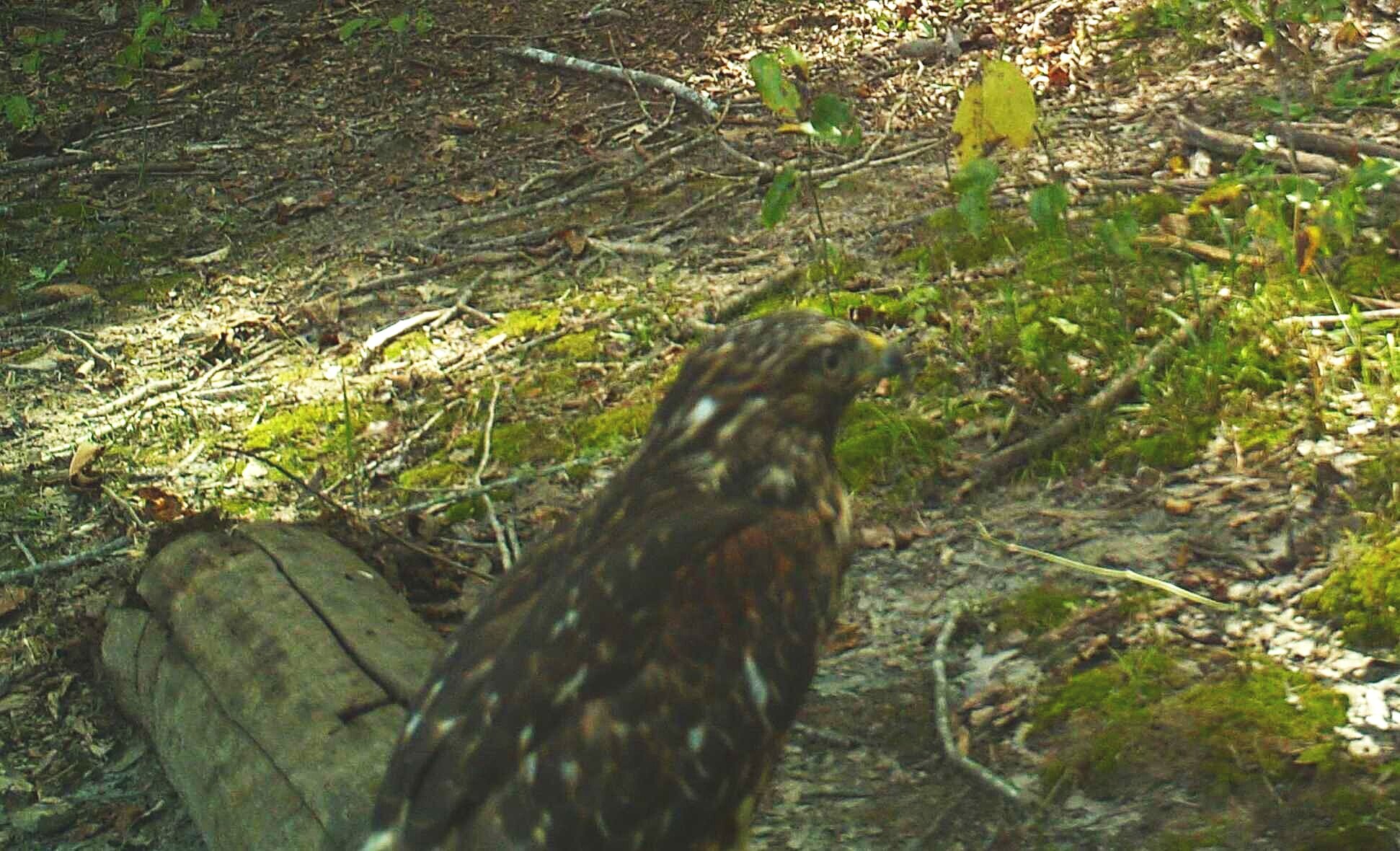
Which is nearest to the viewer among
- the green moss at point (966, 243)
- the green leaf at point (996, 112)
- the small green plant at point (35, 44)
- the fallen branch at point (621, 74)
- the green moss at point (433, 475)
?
the green leaf at point (996, 112)

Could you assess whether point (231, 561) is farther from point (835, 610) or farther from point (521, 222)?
point (521, 222)

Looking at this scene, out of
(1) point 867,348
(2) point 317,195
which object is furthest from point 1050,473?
(2) point 317,195

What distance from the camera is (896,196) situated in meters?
7.61

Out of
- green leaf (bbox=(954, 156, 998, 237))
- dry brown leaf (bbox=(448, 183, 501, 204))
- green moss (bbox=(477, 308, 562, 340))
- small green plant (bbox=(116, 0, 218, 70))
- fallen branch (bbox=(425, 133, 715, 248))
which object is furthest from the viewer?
small green plant (bbox=(116, 0, 218, 70))

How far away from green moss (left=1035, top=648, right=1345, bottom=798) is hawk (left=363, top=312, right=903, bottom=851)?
915 millimetres

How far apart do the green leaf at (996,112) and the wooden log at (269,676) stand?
2691mm

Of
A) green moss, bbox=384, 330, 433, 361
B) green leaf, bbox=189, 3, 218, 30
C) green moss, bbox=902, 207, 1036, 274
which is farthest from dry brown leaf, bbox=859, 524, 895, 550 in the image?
green leaf, bbox=189, 3, 218, 30

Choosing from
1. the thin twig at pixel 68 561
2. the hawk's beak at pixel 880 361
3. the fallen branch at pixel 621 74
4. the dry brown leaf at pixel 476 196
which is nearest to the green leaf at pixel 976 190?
the hawk's beak at pixel 880 361

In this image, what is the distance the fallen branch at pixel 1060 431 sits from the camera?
5.43 metres

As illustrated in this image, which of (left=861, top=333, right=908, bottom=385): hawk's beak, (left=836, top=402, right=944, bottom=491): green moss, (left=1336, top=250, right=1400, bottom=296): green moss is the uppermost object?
(left=861, top=333, right=908, bottom=385): hawk's beak

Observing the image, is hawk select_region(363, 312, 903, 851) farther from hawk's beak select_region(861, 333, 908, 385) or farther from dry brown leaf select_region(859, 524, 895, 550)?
dry brown leaf select_region(859, 524, 895, 550)

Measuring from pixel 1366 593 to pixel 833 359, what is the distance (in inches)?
66.8

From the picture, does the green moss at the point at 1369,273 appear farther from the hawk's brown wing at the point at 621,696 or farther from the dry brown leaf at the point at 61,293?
the dry brown leaf at the point at 61,293

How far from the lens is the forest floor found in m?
4.32
